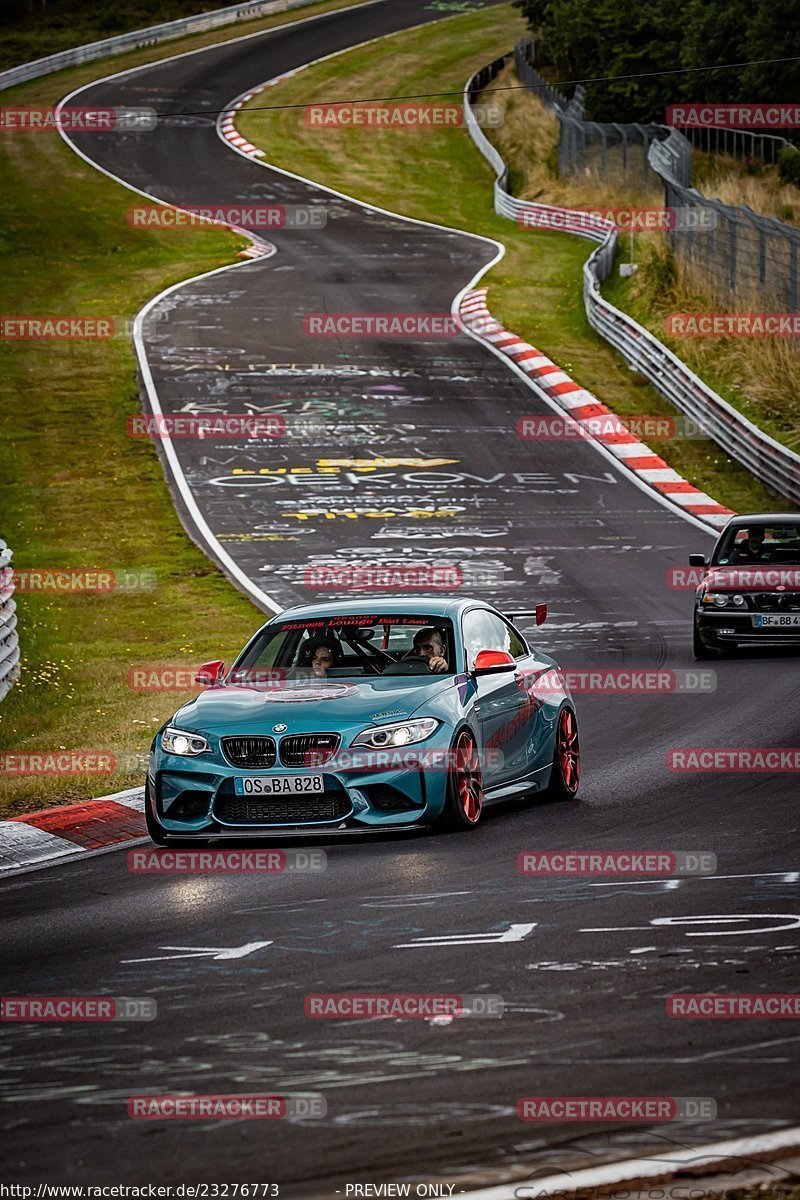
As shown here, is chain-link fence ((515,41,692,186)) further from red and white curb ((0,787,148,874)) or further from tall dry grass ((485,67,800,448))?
red and white curb ((0,787,148,874))

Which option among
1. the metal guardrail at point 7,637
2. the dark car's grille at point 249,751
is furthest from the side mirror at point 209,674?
the metal guardrail at point 7,637

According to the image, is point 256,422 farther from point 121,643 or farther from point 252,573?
point 121,643

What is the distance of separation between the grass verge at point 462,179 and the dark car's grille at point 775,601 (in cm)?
941

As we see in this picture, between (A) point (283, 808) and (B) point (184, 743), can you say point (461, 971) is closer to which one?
(A) point (283, 808)

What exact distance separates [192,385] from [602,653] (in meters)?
18.8

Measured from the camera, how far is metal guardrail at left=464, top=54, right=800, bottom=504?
30094mm

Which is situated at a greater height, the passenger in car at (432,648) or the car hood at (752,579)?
the passenger in car at (432,648)

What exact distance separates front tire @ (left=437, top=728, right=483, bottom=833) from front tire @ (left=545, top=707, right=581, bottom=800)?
3.46 feet

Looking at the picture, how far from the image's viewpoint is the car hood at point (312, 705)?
1108 centimetres

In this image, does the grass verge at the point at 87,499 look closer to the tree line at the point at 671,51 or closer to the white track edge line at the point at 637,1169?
the white track edge line at the point at 637,1169

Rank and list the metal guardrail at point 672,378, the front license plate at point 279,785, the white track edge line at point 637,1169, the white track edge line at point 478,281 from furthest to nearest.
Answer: the metal guardrail at point 672,378
the white track edge line at point 478,281
the front license plate at point 279,785
the white track edge line at point 637,1169

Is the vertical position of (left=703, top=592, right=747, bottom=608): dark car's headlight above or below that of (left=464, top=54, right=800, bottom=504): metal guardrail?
above

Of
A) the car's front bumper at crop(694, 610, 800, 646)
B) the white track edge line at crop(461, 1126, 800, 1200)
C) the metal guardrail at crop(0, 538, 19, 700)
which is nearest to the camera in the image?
the white track edge line at crop(461, 1126, 800, 1200)

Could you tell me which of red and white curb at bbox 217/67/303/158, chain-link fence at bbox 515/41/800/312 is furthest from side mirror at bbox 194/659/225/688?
red and white curb at bbox 217/67/303/158
